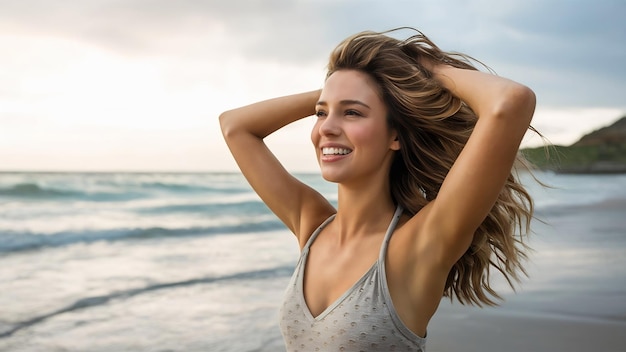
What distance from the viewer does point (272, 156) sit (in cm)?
263

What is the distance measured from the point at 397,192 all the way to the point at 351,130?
0.30 m

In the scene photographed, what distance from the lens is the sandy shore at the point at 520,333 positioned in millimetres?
4918

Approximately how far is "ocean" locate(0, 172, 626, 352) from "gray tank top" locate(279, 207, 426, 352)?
143 centimetres

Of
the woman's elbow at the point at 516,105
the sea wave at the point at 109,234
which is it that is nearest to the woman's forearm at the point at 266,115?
the woman's elbow at the point at 516,105

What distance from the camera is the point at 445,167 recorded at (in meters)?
2.35

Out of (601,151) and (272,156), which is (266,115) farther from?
(601,151)

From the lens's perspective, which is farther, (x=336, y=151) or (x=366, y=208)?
(x=366, y=208)

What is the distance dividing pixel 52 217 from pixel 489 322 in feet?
34.6

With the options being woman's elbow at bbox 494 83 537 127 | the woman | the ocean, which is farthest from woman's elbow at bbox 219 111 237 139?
the ocean

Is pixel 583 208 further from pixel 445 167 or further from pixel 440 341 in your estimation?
pixel 445 167

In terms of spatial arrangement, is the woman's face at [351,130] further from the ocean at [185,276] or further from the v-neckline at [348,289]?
the ocean at [185,276]

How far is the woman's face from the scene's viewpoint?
2199mm

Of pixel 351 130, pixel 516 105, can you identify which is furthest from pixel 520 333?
pixel 516 105

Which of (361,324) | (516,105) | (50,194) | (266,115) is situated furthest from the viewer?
(50,194)
